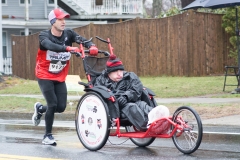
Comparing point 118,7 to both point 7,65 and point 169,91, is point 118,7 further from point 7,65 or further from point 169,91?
point 169,91

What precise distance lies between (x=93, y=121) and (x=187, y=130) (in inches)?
57.3

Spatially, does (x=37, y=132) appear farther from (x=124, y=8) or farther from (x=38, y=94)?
(x=124, y=8)

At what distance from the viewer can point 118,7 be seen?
40094 millimetres

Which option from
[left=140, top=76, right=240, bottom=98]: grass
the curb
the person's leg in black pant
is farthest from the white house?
the person's leg in black pant

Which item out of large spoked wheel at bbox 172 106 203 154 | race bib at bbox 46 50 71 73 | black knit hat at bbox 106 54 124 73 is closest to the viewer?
large spoked wheel at bbox 172 106 203 154

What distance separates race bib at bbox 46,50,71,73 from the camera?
914cm

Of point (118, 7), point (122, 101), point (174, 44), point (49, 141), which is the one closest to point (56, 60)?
point (49, 141)

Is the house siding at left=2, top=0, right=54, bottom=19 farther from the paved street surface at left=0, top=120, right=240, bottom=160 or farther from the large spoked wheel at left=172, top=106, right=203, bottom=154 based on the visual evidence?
the large spoked wheel at left=172, top=106, right=203, bottom=154

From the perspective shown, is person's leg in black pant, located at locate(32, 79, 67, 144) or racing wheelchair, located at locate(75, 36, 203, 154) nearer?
racing wheelchair, located at locate(75, 36, 203, 154)

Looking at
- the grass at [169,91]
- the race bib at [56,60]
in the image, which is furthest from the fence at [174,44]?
the race bib at [56,60]

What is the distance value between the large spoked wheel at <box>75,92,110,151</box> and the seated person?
0.88 feet

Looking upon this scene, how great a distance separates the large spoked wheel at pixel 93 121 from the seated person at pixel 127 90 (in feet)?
0.88

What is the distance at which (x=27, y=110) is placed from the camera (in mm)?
15719

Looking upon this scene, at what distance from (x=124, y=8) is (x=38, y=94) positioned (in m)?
20.9
